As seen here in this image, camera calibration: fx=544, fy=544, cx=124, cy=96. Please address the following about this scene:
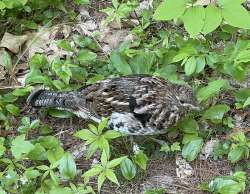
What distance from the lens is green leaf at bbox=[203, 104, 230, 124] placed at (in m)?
4.22

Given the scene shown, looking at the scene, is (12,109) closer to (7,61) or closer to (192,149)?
(7,61)

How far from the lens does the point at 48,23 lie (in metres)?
5.30

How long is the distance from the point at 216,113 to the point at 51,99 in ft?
4.30

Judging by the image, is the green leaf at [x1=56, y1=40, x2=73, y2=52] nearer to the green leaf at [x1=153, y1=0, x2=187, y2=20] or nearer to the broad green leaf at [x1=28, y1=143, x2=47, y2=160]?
the broad green leaf at [x1=28, y1=143, x2=47, y2=160]

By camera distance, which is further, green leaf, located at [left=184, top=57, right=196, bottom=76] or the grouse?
green leaf, located at [left=184, top=57, right=196, bottom=76]

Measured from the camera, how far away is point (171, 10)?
3.53m

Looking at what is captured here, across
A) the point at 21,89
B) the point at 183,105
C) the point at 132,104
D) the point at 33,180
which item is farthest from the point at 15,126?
the point at 183,105

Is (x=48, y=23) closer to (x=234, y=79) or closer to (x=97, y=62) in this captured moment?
(x=97, y=62)

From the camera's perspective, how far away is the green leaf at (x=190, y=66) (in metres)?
4.29

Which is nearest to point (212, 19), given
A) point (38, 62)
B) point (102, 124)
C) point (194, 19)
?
point (194, 19)

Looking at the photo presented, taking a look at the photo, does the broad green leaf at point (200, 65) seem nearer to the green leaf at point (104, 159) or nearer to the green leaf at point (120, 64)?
the green leaf at point (120, 64)

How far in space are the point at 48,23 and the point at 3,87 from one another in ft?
2.95

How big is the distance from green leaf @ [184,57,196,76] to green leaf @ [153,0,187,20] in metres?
0.83

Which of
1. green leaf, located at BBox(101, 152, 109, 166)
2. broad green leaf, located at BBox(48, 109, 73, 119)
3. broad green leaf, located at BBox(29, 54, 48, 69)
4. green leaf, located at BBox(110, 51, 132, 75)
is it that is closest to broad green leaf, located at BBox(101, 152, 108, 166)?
green leaf, located at BBox(101, 152, 109, 166)
